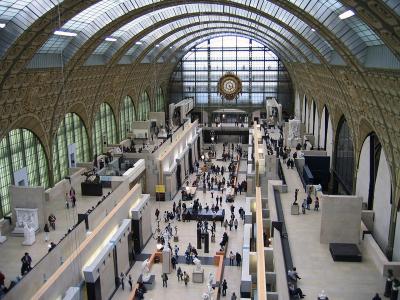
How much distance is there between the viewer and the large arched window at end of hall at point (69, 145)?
1320 inches

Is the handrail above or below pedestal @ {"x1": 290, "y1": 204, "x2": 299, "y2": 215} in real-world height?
below

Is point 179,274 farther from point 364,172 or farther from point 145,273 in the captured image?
point 364,172

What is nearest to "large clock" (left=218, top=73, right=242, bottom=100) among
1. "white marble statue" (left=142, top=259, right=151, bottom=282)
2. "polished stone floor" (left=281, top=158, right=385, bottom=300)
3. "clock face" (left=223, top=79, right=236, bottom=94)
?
"clock face" (left=223, top=79, right=236, bottom=94)

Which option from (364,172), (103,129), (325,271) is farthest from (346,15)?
(103,129)

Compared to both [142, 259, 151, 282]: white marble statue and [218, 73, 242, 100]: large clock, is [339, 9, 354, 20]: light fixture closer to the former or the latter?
[142, 259, 151, 282]: white marble statue

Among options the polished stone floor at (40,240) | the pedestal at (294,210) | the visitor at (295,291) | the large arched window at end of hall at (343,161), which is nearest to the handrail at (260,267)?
the visitor at (295,291)

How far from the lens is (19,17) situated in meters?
21.8

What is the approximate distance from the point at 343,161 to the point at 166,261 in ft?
51.3

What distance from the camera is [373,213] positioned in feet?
78.1

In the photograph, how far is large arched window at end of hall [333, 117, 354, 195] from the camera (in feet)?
103

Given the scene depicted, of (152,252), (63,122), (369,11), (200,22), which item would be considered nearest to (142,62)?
(200,22)

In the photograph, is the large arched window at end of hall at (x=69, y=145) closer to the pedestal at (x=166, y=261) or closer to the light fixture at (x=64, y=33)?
the light fixture at (x=64, y=33)

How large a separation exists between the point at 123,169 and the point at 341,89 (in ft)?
54.7

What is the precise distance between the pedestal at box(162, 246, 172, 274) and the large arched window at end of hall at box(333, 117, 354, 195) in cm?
1332
